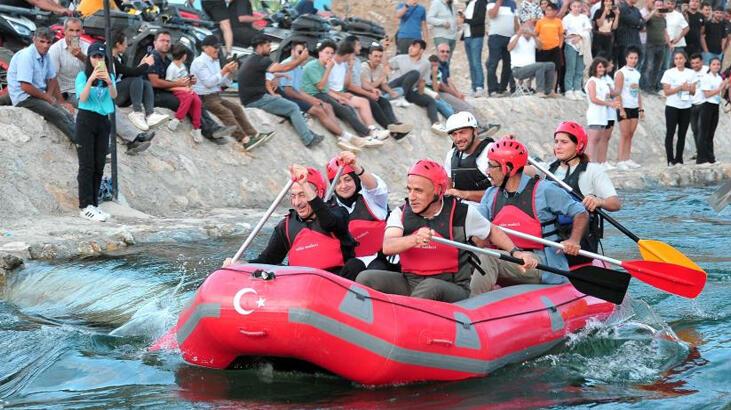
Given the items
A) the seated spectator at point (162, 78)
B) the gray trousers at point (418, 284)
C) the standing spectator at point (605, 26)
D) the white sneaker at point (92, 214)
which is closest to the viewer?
the gray trousers at point (418, 284)

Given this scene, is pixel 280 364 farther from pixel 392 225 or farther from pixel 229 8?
pixel 229 8

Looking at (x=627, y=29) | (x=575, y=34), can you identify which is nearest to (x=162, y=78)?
(x=575, y=34)

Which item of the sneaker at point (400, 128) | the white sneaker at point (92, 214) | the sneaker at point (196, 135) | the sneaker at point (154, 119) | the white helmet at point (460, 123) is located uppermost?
the white helmet at point (460, 123)

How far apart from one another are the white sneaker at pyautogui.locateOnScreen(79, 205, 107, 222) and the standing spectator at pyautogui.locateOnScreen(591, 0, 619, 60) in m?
10.6

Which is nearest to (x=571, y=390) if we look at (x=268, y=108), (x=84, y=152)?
(x=84, y=152)

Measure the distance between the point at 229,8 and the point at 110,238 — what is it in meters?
6.56

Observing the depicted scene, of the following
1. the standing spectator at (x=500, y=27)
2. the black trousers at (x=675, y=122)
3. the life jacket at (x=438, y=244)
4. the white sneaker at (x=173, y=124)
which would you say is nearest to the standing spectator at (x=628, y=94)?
the black trousers at (x=675, y=122)

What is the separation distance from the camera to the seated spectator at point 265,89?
1529 centimetres

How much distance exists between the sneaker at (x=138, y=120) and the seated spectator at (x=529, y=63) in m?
7.38

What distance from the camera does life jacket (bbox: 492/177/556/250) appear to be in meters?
9.14

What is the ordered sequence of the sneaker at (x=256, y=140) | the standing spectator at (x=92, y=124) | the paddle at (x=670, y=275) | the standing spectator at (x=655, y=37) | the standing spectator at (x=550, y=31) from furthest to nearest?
the standing spectator at (x=655, y=37) → the standing spectator at (x=550, y=31) → the sneaker at (x=256, y=140) → the standing spectator at (x=92, y=124) → the paddle at (x=670, y=275)

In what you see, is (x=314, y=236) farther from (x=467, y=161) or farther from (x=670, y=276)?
(x=670, y=276)

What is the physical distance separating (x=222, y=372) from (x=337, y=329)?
1.09 metres

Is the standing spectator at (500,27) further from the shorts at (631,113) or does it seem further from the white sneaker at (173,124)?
the white sneaker at (173,124)
